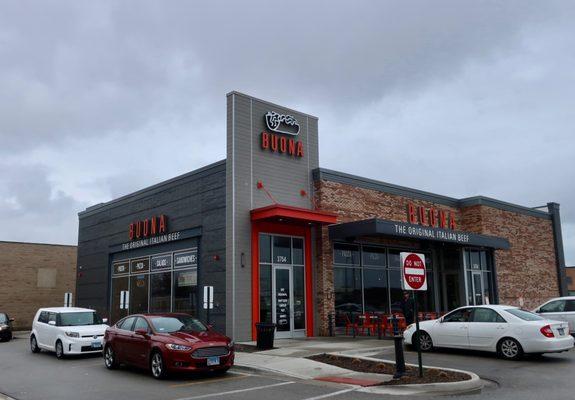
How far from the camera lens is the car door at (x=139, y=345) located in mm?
13438

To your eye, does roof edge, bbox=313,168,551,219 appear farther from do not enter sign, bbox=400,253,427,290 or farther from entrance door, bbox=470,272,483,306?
do not enter sign, bbox=400,253,427,290

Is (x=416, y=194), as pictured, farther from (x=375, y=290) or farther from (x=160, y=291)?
(x=160, y=291)

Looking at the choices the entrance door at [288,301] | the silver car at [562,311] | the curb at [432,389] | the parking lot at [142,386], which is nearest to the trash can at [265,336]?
the parking lot at [142,386]

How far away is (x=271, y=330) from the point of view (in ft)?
57.0

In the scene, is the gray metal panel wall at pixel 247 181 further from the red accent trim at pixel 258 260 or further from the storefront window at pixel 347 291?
the storefront window at pixel 347 291

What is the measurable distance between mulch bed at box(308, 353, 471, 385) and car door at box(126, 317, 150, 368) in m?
4.31

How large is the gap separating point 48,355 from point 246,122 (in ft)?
34.6

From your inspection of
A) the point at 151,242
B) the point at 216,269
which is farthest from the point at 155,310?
the point at 216,269

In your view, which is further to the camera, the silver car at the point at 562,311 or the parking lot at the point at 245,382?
the silver car at the point at 562,311

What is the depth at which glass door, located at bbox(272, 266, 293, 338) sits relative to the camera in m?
20.9

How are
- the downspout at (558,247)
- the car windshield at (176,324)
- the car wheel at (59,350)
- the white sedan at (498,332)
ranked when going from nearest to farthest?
the car windshield at (176,324), the white sedan at (498,332), the car wheel at (59,350), the downspout at (558,247)

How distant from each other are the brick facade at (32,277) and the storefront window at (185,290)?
19.7 m

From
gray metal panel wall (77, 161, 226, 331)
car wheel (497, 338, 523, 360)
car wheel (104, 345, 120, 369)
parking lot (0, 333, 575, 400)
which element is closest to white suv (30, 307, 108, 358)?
parking lot (0, 333, 575, 400)

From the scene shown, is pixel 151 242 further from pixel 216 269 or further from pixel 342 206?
pixel 342 206
